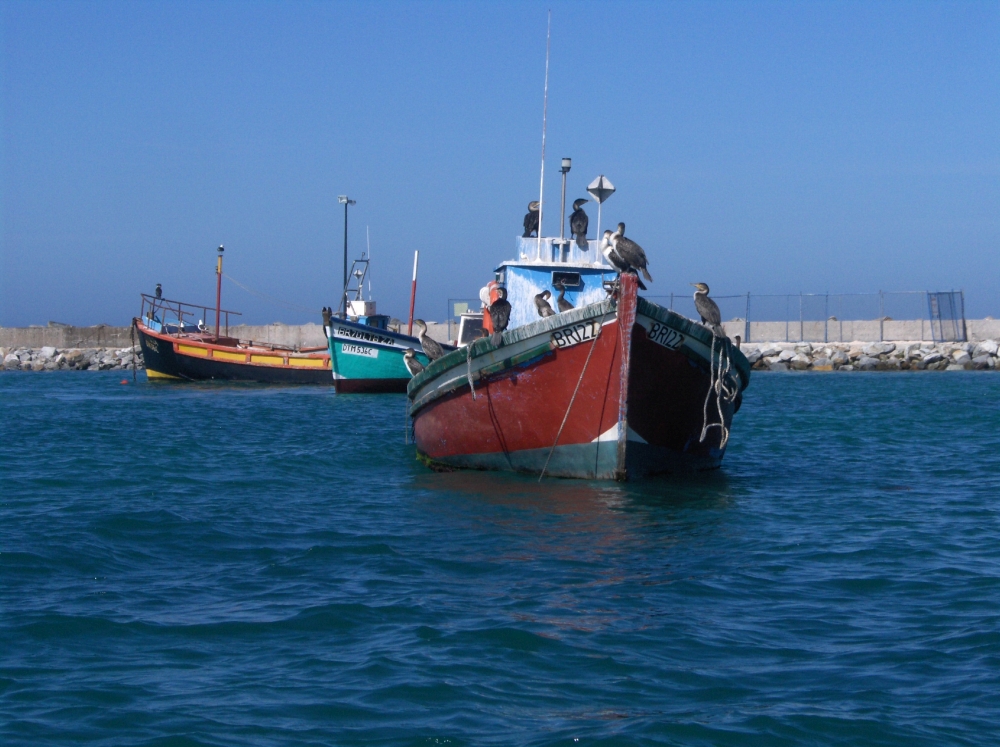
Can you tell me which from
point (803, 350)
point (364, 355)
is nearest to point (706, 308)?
point (364, 355)

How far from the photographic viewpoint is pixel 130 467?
1399 cm

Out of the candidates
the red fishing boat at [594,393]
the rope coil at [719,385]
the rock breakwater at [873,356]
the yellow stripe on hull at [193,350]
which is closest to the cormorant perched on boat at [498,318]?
the red fishing boat at [594,393]

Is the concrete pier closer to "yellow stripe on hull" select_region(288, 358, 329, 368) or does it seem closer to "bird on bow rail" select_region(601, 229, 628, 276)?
"yellow stripe on hull" select_region(288, 358, 329, 368)

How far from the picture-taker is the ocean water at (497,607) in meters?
4.97

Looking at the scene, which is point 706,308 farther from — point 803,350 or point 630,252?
point 803,350

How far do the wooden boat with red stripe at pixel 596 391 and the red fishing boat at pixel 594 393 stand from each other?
1 cm

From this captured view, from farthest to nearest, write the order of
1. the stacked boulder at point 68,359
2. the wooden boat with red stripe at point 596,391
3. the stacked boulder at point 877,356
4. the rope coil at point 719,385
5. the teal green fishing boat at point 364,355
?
the stacked boulder at point 68,359
the stacked boulder at point 877,356
the teal green fishing boat at point 364,355
the rope coil at point 719,385
the wooden boat with red stripe at point 596,391

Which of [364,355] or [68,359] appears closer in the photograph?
[364,355]

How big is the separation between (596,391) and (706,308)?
144 centimetres

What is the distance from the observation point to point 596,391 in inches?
431

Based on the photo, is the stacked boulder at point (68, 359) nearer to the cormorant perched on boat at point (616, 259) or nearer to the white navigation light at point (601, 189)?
the white navigation light at point (601, 189)

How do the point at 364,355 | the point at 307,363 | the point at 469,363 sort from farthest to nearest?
the point at 307,363
the point at 364,355
the point at 469,363

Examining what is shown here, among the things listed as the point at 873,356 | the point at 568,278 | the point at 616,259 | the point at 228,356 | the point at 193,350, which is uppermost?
the point at 873,356

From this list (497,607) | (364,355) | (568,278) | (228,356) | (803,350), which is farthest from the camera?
(803,350)
